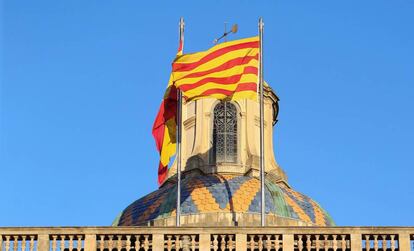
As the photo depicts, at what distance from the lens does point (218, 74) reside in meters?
37.7

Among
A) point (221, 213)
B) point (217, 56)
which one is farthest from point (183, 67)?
point (221, 213)

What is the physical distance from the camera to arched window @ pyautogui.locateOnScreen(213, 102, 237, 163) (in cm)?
5469

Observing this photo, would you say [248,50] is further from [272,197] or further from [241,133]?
[241,133]

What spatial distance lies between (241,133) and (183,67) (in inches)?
688

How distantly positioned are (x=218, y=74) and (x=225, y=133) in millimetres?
17690

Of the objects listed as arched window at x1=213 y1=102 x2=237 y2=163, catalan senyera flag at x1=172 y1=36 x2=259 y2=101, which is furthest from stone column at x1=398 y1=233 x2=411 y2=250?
arched window at x1=213 y1=102 x2=237 y2=163

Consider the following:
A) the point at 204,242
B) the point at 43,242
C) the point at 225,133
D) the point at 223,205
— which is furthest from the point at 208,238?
the point at 225,133

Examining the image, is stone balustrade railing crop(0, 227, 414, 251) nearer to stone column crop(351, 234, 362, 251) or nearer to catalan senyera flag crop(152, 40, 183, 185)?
stone column crop(351, 234, 362, 251)

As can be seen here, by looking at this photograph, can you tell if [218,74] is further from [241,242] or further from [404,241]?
[404,241]

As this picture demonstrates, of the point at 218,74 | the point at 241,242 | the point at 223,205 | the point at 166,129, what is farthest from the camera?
the point at 223,205

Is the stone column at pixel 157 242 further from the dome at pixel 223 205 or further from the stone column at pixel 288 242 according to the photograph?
the dome at pixel 223 205

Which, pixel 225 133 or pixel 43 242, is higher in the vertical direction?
pixel 225 133

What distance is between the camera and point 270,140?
56812mm

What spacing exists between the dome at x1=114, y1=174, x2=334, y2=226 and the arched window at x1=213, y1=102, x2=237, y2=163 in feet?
5.49
